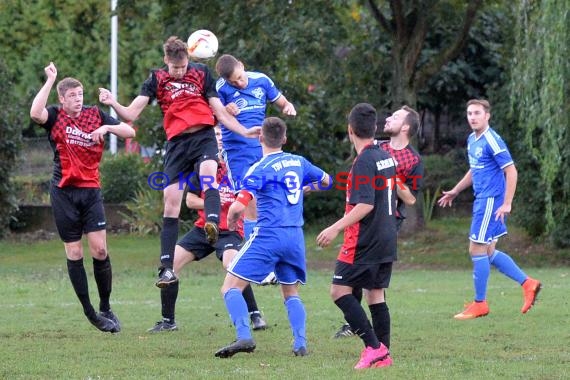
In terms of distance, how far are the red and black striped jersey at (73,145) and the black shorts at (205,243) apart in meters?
1.27

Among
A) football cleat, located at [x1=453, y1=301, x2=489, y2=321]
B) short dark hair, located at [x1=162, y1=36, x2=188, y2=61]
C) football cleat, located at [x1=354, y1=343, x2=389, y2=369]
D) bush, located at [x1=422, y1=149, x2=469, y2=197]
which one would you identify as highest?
short dark hair, located at [x1=162, y1=36, x2=188, y2=61]

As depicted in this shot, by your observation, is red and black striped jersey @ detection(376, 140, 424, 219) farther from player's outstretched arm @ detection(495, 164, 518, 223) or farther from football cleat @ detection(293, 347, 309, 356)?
football cleat @ detection(293, 347, 309, 356)

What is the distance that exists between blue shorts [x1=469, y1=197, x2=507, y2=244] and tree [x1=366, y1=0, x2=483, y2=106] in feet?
36.3

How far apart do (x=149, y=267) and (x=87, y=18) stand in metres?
18.3

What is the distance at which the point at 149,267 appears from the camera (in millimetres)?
20516

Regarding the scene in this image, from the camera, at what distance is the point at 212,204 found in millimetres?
10148

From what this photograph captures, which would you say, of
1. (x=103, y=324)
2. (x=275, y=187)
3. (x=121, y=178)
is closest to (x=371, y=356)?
(x=275, y=187)

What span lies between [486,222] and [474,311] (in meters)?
0.96

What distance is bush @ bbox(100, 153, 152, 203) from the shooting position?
87.9 feet

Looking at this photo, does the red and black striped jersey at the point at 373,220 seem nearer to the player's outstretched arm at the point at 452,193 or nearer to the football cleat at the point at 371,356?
the football cleat at the point at 371,356

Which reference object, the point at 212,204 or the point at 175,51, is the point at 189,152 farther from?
the point at 175,51

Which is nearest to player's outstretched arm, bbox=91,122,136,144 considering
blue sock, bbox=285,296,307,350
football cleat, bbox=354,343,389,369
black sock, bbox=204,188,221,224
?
black sock, bbox=204,188,221,224

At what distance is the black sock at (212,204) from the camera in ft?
33.0

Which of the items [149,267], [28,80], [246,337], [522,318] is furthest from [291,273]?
[28,80]
